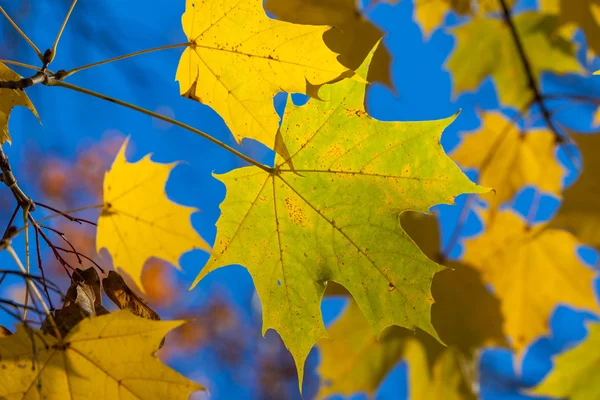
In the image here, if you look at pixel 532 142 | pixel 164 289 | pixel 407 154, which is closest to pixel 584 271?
pixel 532 142

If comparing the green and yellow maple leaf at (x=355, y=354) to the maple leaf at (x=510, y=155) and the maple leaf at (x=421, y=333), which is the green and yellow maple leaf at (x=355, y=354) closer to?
the maple leaf at (x=421, y=333)

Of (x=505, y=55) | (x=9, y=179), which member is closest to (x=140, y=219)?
(x=9, y=179)

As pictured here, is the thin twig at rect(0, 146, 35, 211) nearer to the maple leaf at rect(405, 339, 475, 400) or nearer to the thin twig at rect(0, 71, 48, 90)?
the thin twig at rect(0, 71, 48, 90)

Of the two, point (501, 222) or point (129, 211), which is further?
point (501, 222)

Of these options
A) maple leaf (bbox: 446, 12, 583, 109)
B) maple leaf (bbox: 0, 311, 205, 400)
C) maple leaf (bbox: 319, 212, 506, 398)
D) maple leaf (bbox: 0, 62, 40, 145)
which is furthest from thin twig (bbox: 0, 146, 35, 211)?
maple leaf (bbox: 446, 12, 583, 109)

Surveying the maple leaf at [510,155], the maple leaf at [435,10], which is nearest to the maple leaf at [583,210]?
the maple leaf at [510,155]

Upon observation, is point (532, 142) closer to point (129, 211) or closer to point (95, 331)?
point (129, 211)

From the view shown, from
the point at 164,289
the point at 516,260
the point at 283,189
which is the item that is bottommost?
the point at 516,260
